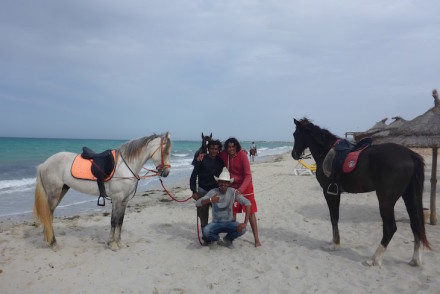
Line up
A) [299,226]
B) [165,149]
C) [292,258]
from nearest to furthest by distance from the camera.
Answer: [292,258] → [165,149] → [299,226]

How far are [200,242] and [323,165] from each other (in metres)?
2.37

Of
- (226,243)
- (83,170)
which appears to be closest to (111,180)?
(83,170)

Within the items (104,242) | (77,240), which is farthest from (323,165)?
(77,240)

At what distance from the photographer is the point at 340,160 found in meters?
4.30

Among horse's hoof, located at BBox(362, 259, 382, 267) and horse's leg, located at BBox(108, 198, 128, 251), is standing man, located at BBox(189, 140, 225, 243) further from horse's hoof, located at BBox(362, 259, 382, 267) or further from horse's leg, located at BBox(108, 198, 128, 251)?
horse's hoof, located at BBox(362, 259, 382, 267)

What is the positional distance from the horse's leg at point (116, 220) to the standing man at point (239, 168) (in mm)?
1785

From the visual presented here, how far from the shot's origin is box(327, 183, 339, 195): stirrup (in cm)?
437

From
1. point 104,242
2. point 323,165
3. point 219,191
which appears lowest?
point 104,242

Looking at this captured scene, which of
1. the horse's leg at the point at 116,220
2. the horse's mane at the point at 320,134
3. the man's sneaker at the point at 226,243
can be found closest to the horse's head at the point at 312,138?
the horse's mane at the point at 320,134

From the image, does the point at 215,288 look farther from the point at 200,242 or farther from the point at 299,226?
the point at 299,226

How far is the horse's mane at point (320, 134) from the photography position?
4691 millimetres

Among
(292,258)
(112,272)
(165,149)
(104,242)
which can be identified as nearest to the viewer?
(112,272)

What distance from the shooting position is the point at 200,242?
4871mm

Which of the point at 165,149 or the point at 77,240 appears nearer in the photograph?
the point at 165,149
